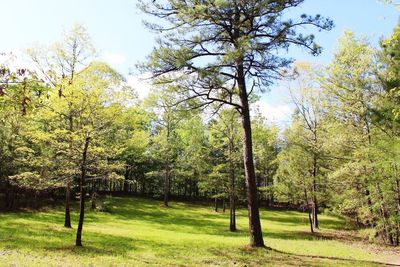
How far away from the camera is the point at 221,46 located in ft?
48.4

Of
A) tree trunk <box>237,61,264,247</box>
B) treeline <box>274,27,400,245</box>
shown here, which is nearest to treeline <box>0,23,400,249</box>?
treeline <box>274,27,400,245</box>

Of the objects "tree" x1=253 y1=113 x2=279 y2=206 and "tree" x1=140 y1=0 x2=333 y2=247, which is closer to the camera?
"tree" x1=140 y1=0 x2=333 y2=247

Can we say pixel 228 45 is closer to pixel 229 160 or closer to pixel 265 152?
pixel 229 160

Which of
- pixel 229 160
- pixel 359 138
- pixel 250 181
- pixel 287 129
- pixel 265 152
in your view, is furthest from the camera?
pixel 265 152

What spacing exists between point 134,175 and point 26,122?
34.2 meters

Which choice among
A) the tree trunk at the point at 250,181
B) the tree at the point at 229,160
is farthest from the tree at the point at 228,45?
the tree at the point at 229,160

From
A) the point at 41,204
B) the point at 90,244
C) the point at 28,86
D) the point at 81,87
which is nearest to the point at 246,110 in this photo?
the point at 81,87

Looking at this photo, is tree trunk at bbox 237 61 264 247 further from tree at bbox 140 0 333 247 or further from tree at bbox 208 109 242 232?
tree at bbox 208 109 242 232

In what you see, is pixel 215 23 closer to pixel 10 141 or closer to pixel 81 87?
pixel 81 87

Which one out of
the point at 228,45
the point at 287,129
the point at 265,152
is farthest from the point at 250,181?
the point at 265,152

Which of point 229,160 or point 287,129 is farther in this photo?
point 287,129

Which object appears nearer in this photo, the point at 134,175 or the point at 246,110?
the point at 246,110

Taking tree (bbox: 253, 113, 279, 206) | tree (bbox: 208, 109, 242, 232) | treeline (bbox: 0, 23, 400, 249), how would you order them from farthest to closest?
tree (bbox: 253, 113, 279, 206), tree (bbox: 208, 109, 242, 232), treeline (bbox: 0, 23, 400, 249)

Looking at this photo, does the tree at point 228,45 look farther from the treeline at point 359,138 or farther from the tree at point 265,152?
the tree at point 265,152
